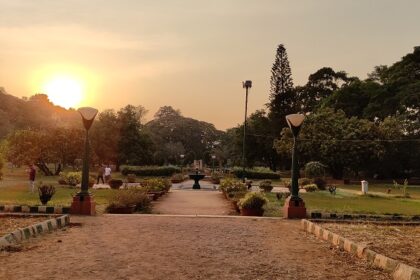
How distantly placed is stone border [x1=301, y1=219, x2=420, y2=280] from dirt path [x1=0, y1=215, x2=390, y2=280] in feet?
0.55

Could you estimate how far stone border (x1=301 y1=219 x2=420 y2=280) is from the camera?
239 inches

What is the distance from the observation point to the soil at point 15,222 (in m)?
9.72

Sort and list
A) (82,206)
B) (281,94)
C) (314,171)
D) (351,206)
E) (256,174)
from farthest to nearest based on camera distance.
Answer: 1. (281,94)
2. (256,174)
3. (314,171)
4. (351,206)
5. (82,206)

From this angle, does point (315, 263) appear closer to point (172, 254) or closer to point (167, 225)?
point (172, 254)

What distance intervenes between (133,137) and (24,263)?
189ft

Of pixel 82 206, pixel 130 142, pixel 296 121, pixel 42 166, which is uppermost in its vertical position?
pixel 130 142

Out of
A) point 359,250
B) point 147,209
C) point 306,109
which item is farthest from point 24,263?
point 306,109

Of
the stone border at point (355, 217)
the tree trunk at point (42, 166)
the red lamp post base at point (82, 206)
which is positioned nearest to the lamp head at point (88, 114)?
the red lamp post base at point (82, 206)

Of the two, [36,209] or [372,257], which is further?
[36,209]

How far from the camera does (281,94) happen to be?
6400 cm

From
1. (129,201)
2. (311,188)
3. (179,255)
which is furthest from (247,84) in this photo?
(179,255)

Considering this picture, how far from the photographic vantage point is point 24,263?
7031mm

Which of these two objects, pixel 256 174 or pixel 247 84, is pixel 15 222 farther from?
pixel 256 174

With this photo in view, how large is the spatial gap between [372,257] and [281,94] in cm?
5744
